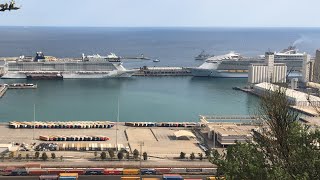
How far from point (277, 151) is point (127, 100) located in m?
26.4

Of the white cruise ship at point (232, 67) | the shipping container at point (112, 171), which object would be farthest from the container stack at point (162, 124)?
the white cruise ship at point (232, 67)

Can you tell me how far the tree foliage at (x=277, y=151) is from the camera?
6.75m

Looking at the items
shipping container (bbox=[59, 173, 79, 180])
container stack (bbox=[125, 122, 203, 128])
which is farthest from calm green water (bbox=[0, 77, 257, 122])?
shipping container (bbox=[59, 173, 79, 180])

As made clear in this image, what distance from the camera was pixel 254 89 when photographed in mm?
38250

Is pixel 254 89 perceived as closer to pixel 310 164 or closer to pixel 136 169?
pixel 136 169

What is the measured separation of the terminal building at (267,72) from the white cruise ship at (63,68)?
12014 mm

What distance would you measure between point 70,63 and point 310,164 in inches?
1639

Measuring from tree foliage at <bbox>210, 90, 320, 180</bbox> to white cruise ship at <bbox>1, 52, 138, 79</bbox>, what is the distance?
39.2 meters

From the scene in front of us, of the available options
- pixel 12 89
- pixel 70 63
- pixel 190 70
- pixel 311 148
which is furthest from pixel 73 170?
pixel 190 70

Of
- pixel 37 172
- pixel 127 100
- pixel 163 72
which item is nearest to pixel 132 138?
pixel 37 172

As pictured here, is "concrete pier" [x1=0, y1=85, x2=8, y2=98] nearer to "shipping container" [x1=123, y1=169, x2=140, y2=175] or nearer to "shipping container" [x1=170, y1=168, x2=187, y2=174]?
"shipping container" [x1=123, y1=169, x2=140, y2=175]

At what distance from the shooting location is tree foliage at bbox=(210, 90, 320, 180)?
6750mm

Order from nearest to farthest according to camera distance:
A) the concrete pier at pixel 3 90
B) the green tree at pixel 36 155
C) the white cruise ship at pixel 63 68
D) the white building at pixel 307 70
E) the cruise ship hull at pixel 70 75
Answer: the green tree at pixel 36 155, the concrete pier at pixel 3 90, the white building at pixel 307 70, the cruise ship hull at pixel 70 75, the white cruise ship at pixel 63 68

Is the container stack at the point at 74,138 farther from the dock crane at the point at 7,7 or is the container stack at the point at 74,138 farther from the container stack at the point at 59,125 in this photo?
the dock crane at the point at 7,7
